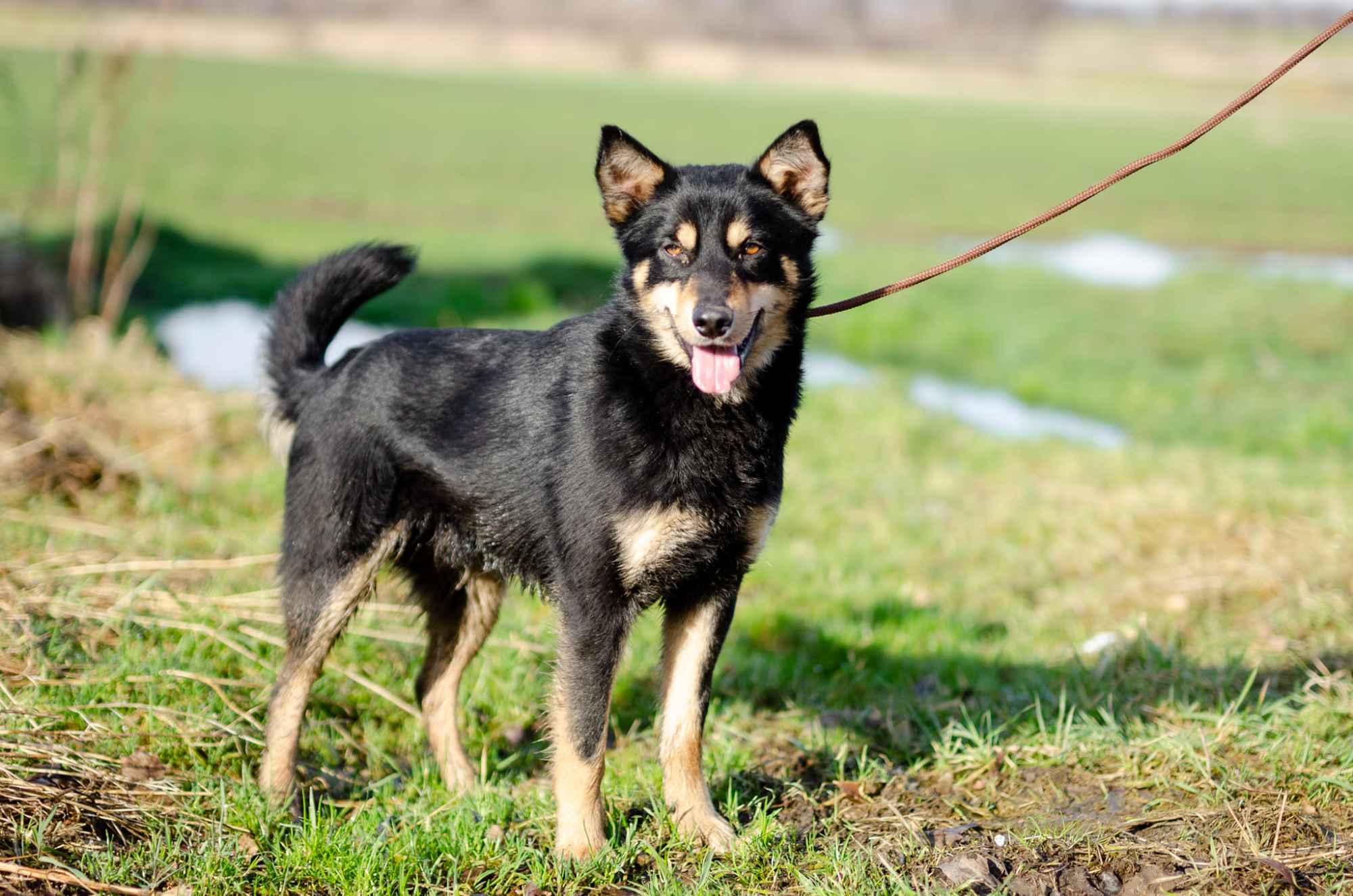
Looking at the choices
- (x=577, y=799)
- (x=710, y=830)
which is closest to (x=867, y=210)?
(x=710, y=830)

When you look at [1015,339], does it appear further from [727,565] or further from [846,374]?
[727,565]

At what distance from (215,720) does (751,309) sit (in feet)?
8.87

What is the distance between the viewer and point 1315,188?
3344 cm

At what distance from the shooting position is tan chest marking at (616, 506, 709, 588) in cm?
379

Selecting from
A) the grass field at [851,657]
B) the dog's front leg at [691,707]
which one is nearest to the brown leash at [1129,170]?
the dog's front leg at [691,707]

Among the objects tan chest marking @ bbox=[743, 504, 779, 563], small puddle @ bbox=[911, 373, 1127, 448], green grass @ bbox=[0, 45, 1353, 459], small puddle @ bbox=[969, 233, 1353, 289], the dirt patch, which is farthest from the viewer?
small puddle @ bbox=[969, 233, 1353, 289]

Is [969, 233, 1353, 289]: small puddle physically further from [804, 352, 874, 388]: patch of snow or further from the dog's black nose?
the dog's black nose

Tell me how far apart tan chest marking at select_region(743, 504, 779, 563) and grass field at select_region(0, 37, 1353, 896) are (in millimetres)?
982

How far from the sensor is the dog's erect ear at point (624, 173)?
160 inches

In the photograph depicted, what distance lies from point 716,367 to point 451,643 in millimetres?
1861

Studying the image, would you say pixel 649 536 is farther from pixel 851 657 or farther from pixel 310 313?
pixel 851 657

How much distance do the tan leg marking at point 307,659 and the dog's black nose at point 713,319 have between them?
1.54m

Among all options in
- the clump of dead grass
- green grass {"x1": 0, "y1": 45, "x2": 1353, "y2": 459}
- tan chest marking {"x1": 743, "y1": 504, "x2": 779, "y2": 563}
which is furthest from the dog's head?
green grass {"x1": 0, "y1": 45, "x2": 1353, "y2": 459}

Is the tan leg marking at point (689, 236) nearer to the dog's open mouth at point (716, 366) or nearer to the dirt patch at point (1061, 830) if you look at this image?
the dog's open mouth at point (716, 366)
